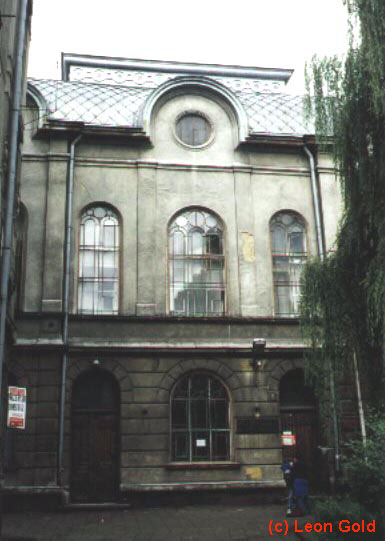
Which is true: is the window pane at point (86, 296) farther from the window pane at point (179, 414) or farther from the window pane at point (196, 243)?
the window pane at point (179, 414)

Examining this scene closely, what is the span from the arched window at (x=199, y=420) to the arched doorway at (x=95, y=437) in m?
1.67

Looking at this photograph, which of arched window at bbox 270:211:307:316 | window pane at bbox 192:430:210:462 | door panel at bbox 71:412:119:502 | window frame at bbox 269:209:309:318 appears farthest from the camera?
arched window at bbox 270:211:307:316

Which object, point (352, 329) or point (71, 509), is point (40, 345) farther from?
point (352, 329)

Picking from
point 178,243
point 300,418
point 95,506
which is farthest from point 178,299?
point 95,506

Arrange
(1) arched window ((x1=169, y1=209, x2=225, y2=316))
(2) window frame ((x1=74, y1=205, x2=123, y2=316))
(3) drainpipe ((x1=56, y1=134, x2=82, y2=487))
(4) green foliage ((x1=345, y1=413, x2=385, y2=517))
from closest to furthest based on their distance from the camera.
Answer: (4) green foliage ((x1=345, y1=413, x2=385, y2=517)) < (3) drainpipe ((x1=56, y1=134, x2=82, y2=487)) < (2) window frame ((x1=74, y1=205, x2=123, y2=316)) < (1) arched window ((x1=169, y1=209, x2=225, y2=316))

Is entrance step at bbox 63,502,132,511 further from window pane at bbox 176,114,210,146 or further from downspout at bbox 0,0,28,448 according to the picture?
window pane at bbox 176,114,210,146

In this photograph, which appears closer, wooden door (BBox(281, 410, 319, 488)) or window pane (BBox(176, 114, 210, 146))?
wooden door (BBox(281, 410, 319, 488))

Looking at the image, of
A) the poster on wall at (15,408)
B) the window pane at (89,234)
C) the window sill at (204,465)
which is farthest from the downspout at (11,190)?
the window sill at (204,465)

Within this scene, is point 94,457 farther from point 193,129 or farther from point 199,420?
point 193,129

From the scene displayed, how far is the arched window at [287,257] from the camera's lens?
18109 mm

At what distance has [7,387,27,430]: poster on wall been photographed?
10547 mm

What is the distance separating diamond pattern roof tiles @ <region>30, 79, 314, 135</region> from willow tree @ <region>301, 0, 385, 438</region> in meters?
7.61

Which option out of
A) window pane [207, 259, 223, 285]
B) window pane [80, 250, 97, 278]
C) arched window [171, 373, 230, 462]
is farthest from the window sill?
window pane [80, 250, 97, 278]

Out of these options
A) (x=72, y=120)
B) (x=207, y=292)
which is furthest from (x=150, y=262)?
(x=72, y=120)
